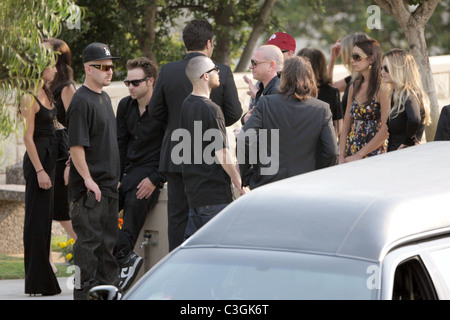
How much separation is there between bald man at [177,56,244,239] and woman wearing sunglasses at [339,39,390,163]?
1540mm

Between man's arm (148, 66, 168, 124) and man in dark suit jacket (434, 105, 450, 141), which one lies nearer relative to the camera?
man in dark suit jacket (434, 105, 450, 141)

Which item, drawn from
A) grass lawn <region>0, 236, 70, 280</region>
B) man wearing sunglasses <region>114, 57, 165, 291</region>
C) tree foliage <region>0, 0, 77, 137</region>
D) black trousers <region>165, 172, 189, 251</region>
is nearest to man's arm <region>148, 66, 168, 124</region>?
man wearing sunglasses <region>114, 57, 165, 291</region>

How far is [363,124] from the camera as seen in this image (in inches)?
317

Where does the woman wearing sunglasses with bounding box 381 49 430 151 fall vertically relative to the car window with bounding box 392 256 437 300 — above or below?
above

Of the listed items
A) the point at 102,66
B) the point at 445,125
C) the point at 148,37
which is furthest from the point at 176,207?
the point at 148,37

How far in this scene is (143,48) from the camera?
14266 mm

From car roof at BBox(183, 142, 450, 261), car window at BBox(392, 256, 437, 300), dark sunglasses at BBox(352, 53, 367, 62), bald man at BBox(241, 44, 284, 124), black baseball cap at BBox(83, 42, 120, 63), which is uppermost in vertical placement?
dark sunglasses at BBox(352, 53, 367, 62)

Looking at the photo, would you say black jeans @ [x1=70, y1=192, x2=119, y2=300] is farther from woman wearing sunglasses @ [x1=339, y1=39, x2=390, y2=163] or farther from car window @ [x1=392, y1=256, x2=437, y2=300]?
car window @ [x1=392, y1=256, x2=437, y2=300]

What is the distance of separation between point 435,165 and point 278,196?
2.92ft

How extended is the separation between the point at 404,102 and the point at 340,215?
4091 millimetres

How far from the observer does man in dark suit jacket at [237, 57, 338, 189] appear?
6.51 metres

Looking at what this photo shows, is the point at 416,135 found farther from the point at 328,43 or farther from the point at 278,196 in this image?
the point at 328,43

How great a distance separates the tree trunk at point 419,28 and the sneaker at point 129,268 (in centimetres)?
341
